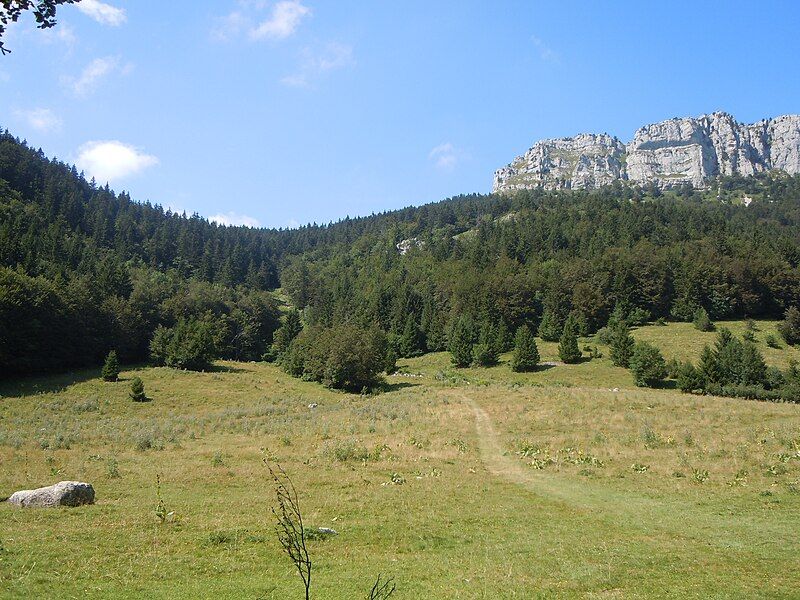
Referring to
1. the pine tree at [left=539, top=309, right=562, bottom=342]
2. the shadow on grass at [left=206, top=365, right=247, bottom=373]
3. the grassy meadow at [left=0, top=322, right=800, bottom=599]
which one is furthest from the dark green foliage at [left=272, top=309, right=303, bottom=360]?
the grassy meadow at [left=0, top=322, right=800, bottom=599]

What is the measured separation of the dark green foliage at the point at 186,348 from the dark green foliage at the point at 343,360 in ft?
43.9

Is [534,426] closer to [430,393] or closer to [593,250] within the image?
[430,393]

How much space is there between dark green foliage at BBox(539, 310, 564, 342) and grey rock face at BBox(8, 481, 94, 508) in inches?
3447

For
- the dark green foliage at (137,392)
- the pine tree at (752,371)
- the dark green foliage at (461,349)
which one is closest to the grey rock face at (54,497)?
the dark green foliage at (137,392)

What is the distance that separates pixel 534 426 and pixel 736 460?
13307mm

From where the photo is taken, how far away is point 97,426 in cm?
3694

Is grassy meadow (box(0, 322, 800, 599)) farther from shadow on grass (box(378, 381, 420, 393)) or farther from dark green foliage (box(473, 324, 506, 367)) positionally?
dark green foliage (box(473, 324, 506, 367))

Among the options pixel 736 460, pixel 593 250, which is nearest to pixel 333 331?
pixel 736 460

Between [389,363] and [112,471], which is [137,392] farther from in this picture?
[389,363]

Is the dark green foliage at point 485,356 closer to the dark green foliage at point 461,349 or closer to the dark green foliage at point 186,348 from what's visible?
the dark green foliage at point 461,349

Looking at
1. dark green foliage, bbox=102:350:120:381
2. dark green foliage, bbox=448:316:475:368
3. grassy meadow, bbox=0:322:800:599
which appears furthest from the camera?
dark green foliage, bbox=448:316:475:368

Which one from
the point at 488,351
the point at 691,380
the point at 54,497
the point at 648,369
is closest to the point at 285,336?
the point at 488,351

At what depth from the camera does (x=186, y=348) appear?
70.0m

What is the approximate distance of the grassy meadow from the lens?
10.3 meters
